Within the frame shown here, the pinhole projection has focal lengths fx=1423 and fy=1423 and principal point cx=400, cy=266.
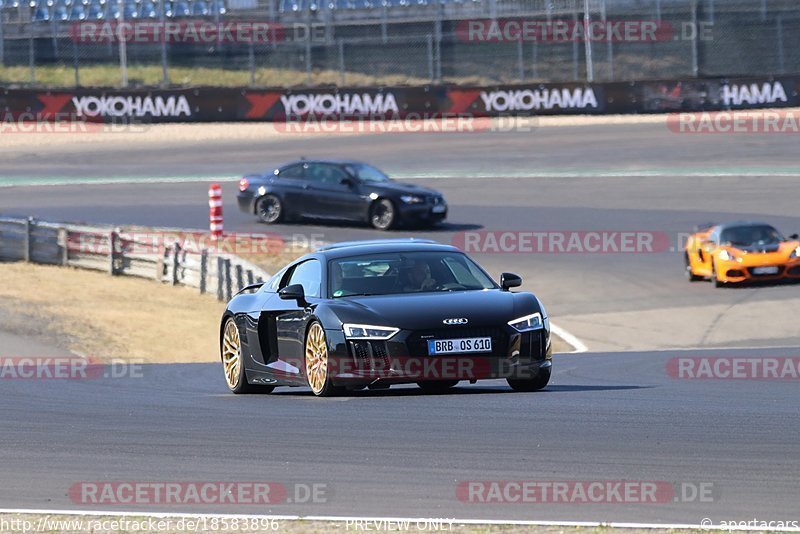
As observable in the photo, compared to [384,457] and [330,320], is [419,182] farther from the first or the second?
[384,457]

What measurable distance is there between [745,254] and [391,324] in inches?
603

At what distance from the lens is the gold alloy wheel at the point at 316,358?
10578mm

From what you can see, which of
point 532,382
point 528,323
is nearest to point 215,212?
point 532,382

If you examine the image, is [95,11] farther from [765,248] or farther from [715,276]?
[765,248]

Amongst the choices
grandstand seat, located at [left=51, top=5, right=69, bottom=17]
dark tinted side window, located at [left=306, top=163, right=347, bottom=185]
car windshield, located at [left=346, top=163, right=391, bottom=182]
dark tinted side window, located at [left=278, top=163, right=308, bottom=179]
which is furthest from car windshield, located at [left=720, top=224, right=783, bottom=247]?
grandstand seat, located at [left=51, top=5, right=69, bottom=17]

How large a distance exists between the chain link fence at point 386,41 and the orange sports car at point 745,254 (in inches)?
820

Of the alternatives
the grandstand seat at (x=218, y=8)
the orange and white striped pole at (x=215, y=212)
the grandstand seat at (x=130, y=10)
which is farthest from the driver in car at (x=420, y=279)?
the grandstand seat at (x=218, y=8)

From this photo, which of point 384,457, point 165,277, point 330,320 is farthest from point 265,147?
point 384,457

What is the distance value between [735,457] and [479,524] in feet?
6.46

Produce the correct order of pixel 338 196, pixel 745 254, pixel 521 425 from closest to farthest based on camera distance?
1. pixel 521 425
2. pixel 745 254
3. pixel 338 196

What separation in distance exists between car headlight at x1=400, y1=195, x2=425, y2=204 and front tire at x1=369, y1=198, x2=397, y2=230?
11.0 inches

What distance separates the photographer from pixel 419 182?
3769 centimetres

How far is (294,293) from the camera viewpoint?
11.0 metres

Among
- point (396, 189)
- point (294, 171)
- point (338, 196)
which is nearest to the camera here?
point (396, 189)
